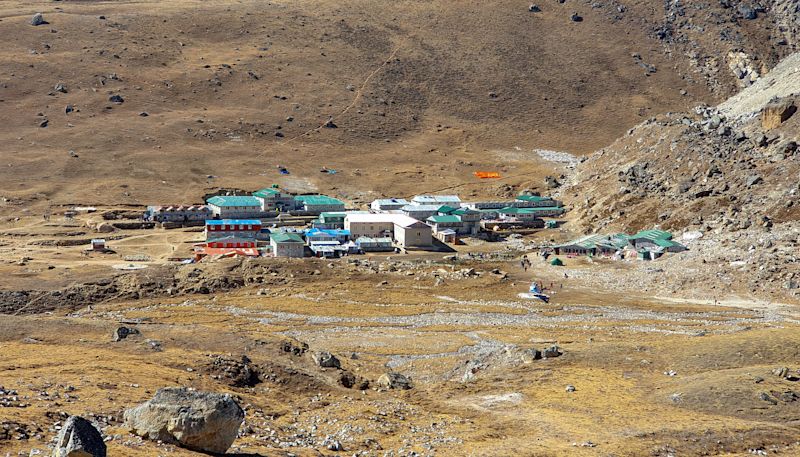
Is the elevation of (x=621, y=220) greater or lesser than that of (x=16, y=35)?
lesser

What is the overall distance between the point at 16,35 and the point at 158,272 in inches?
4735

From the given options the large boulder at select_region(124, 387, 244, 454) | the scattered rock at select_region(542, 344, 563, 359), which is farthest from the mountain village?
the large boulder at select_region(124, 387, 244, 454)

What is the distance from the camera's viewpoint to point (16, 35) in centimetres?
17525

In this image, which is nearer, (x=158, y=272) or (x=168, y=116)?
(x=158, y=272)

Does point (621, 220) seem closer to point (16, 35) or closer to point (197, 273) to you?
point (197, 273)

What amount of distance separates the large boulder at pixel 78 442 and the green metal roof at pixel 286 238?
66.8 metres

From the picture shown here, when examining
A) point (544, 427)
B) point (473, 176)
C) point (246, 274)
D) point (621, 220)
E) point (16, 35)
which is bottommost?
point (544, 427)

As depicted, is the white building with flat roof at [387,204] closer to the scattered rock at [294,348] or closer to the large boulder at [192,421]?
the scattered rock at [294,348]

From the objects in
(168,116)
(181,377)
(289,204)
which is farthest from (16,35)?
(181,377)

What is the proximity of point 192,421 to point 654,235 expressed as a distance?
7356cm

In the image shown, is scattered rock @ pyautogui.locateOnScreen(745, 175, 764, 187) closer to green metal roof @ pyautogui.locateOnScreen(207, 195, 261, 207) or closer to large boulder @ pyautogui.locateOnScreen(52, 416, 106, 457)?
green metal roof @ pyautogui.locateOnScreen(207, 195, 261, 207)

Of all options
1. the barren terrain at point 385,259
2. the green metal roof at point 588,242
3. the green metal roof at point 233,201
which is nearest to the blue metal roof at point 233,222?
Result: the barren terrain at point 385,259

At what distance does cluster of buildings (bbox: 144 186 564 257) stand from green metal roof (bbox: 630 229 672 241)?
19179 millimetres

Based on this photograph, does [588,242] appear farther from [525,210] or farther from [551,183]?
[551,183]
